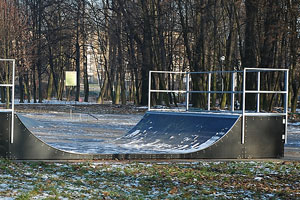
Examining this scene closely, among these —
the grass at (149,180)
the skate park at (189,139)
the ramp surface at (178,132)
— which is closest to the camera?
the grass at (149,180)

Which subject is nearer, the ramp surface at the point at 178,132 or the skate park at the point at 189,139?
the skate park at the point at 189,139

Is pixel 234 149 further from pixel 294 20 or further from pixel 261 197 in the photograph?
pixel 294 20

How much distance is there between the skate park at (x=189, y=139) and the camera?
1289cm

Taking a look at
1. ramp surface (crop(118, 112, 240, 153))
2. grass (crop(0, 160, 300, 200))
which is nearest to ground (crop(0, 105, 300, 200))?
grass (crop(0, 160, 300, 200))

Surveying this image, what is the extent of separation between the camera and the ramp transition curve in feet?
42.3

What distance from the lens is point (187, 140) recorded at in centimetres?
1497

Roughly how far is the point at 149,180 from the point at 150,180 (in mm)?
18

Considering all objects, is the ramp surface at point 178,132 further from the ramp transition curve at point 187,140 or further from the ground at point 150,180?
the ground at point 150,180

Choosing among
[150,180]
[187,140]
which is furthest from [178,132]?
[150,180]

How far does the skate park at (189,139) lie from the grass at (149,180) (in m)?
0.86

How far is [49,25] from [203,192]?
5029cm

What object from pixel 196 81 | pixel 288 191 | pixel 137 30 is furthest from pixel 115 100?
pixel 288 191

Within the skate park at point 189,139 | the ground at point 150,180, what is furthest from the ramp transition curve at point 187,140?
the ground at point 150,180

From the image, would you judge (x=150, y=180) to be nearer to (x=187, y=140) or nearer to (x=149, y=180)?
(x=149, y=180)
